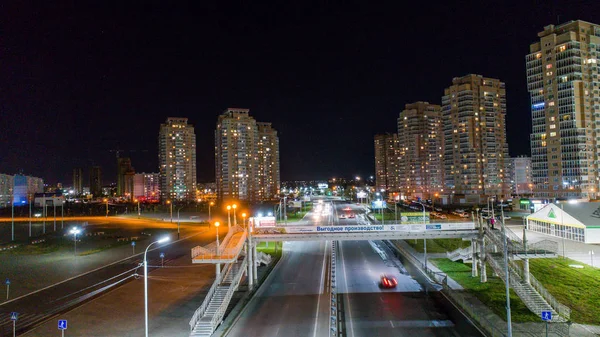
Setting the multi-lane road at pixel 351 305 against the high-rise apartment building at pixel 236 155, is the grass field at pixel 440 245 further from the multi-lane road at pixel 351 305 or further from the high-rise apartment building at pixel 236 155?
the high-rise apartment building at pixel 236 155

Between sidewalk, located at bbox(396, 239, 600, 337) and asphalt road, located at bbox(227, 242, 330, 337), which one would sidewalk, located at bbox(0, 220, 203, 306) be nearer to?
asphalt road, located at bbox(227, 242, 330, 337)

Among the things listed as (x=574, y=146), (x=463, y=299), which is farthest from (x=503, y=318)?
(x=574, y=146)

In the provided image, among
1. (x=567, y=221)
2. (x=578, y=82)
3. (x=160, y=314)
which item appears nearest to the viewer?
(x=160, y=314)

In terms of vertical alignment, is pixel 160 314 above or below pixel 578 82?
below

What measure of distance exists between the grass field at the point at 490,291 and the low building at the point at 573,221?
16114 mm

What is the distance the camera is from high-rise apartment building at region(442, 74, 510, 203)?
144 metres

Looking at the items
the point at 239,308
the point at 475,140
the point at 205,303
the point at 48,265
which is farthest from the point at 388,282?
the point at 475,140

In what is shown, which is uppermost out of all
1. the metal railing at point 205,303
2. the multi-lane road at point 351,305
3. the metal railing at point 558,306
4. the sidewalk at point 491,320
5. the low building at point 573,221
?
the low building at point 573,221

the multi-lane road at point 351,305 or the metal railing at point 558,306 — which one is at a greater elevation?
the metal railing at point 558,306

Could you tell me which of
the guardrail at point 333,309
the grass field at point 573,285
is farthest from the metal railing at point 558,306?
the guardrail at point 333,309

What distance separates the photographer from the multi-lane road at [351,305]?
27.0 m

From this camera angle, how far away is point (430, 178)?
183750 millimetres

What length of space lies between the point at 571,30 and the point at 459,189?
58.7m

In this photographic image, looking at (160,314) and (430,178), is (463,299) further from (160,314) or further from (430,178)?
(430,178)
